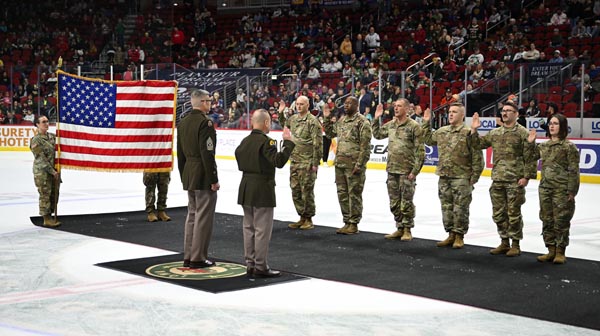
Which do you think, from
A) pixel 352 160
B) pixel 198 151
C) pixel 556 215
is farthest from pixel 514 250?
pixel 198 151

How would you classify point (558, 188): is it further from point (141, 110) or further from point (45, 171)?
point (45, 171)

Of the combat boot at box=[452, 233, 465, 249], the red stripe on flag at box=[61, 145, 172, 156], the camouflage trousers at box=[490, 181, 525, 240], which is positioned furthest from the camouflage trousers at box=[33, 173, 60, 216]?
the camouflage trousers at box=[490, 181, 525, 240]

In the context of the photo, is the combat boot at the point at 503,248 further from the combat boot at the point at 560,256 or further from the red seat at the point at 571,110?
the red seat at the point at 571,110

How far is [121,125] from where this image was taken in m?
12.6

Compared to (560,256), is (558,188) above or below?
above

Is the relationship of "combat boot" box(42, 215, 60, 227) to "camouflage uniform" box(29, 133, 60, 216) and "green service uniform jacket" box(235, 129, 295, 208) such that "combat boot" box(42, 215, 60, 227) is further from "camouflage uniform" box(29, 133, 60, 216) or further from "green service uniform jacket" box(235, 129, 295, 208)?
"green service uniform jacket" box(235, 129, 295, 208)

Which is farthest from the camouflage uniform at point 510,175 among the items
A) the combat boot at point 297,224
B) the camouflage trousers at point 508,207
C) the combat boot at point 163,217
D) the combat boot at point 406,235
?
the combat boot at point 163,217

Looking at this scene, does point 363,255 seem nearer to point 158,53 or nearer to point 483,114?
point 483,114

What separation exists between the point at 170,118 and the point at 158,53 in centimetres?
2347

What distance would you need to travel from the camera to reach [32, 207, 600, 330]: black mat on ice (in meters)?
7.46

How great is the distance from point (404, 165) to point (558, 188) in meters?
2.19

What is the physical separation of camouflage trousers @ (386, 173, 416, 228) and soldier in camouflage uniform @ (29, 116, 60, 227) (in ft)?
15.7

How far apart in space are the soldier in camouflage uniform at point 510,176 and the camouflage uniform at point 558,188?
29cm

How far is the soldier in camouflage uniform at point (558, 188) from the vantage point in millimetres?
9219
